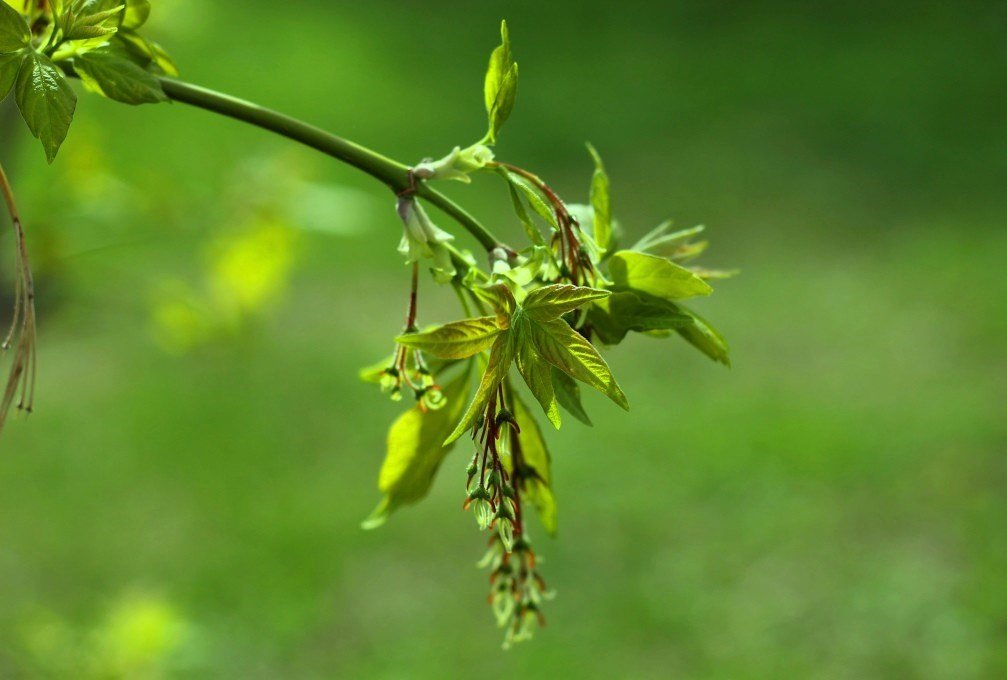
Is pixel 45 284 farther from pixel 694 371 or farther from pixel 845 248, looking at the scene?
pixel 845 248

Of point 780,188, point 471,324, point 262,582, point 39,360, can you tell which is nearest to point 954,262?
point 780,188

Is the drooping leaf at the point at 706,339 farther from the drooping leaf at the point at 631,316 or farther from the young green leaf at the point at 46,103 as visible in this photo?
the young green leaf at the point at 46,103

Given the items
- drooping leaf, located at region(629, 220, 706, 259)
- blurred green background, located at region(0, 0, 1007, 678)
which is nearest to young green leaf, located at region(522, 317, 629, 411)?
drooping leaf, located at region(629, 220, 706, 259)

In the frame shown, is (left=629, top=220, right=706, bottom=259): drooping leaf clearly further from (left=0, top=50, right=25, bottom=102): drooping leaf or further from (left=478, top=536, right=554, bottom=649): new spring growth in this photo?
(left=0, top=50, right=25, bottom=102): drooping leaf

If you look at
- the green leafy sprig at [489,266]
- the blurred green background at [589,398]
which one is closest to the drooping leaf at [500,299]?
the green leafy sprig at [489,266]

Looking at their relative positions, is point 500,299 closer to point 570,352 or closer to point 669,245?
point 570,352

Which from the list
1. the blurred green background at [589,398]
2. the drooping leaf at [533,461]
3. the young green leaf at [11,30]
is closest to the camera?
the young green leaf at [11,30]
